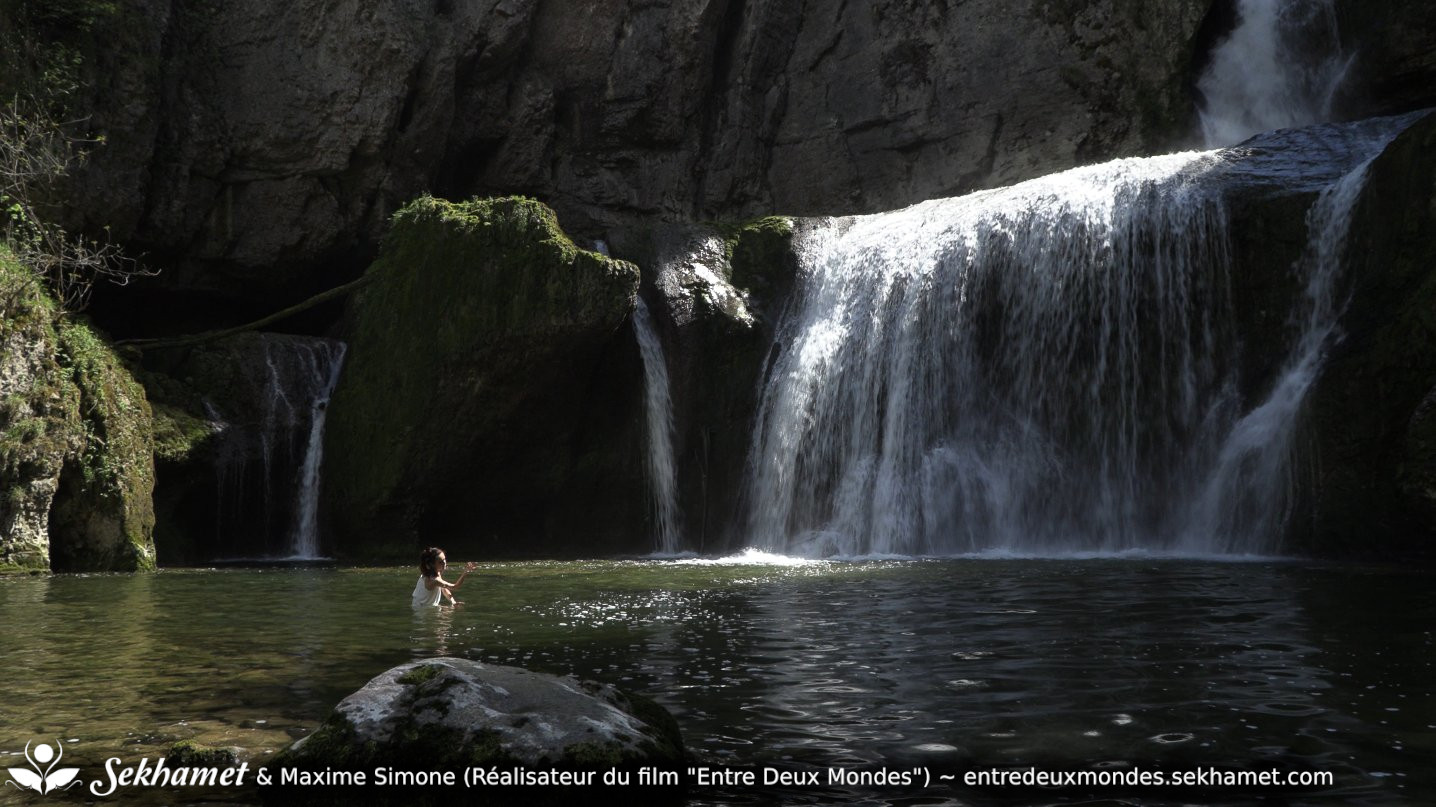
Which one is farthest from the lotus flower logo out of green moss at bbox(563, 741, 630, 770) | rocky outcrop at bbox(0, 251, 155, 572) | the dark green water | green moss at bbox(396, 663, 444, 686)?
rocky outcrop at bbox(0, 251, 155, 572)

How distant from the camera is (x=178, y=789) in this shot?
409 centimetres

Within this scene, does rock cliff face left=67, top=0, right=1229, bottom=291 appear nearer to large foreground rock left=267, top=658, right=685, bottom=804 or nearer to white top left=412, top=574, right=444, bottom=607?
white top left=412, top=574, right=444, bottom=607

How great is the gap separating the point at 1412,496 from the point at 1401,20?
44.1 feet

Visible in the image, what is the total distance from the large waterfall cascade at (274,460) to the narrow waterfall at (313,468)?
18 millimetres

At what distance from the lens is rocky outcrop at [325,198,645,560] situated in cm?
1958

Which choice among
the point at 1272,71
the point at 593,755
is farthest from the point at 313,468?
the point at 1272,71

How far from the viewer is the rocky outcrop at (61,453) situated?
1540 cm

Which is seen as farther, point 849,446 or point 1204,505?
point 849,446

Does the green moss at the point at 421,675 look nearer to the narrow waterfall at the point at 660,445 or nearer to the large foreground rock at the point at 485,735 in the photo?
the large foreground rock at the point at 485,735

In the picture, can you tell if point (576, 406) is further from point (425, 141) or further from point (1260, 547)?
point (1260, 547)

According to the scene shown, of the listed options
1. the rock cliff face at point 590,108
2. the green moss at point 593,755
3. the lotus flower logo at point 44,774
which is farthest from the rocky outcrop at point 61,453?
the green moss at point 593,755

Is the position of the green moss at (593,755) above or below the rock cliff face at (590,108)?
below

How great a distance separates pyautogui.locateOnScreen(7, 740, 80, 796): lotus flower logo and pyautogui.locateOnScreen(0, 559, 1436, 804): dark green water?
0.08 metres

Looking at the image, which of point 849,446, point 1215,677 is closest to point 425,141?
point 849,446
